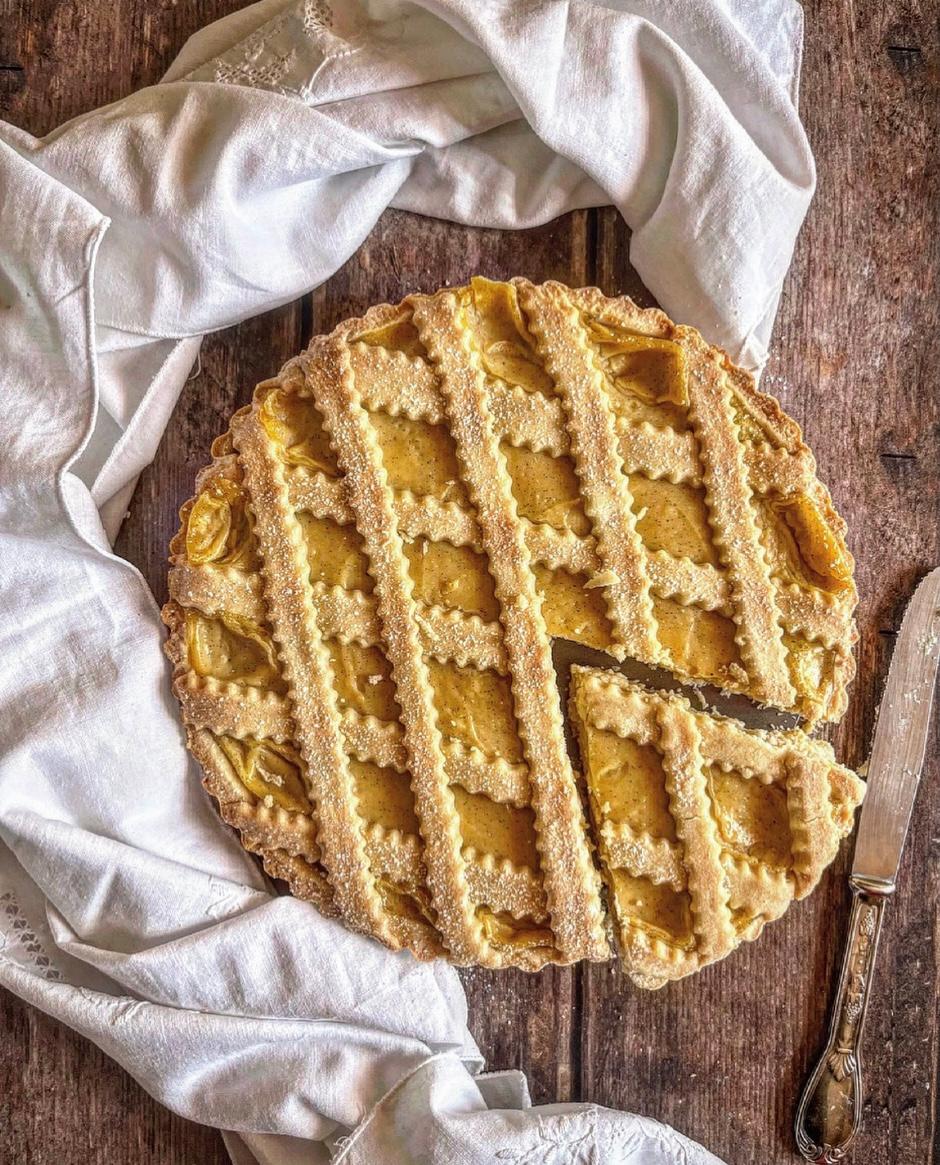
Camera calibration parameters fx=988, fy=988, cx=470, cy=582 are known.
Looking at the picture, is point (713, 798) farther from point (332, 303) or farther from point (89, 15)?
point (89, 15)

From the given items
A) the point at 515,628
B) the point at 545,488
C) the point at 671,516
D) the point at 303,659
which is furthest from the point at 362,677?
the point at 671,516

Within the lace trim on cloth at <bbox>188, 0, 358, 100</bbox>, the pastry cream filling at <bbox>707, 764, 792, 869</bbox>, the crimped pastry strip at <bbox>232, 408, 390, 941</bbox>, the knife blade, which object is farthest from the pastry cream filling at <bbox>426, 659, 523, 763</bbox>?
the lace trim on cloth at <bbox>188, 0, 358, 100</bbox>

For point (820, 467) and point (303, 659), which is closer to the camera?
point (303, 659)

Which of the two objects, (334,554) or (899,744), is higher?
(334,554)

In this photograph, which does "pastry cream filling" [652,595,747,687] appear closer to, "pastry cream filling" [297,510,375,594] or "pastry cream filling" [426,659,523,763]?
"pastry cream filling" [426,659,523,763]

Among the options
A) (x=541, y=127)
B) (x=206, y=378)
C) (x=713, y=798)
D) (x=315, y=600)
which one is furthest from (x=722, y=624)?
(x=206, y=378)

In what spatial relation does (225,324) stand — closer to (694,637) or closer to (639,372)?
(639,372)

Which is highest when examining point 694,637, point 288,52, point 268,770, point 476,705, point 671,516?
point 288,52

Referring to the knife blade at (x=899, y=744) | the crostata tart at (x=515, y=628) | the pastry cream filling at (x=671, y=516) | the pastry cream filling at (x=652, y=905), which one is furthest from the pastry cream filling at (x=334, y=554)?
the knife blade at (x=899, y=744)
